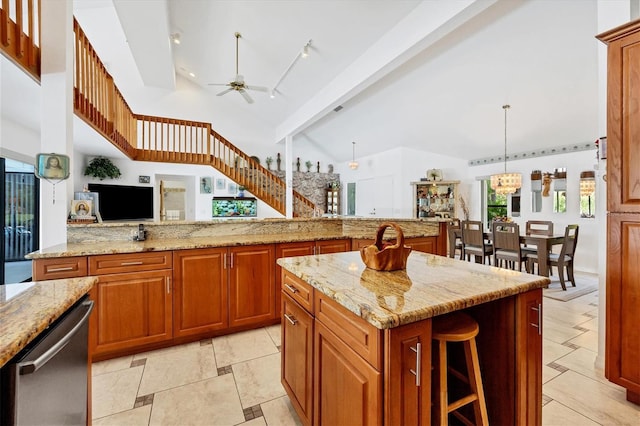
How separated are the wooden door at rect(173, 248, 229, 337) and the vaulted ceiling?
10.8 ft

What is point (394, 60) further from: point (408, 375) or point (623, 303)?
point (408, 375)

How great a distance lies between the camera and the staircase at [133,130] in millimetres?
3342

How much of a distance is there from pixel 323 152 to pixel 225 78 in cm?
406

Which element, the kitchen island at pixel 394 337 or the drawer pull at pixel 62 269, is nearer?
the kitchen island at pixel 394 337

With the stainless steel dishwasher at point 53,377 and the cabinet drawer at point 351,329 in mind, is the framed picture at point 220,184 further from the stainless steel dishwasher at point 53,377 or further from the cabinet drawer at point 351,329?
the cabinet drawer at point 351,329

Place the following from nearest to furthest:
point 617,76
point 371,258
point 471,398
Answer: point 471,398 < point 371,258 < point 617,76

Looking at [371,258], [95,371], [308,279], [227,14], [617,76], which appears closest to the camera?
[308,279]

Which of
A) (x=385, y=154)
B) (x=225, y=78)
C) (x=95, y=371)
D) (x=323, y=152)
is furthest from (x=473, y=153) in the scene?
(x=95, y=371)

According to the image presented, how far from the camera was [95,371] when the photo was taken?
2.15 metres

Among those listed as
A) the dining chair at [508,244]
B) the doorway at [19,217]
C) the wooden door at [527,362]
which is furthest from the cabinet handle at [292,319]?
the doorway at [19,217]

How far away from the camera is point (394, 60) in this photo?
3.70 m

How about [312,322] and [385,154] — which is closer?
[312,322]

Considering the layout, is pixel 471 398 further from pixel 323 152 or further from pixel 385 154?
pixel 323 152

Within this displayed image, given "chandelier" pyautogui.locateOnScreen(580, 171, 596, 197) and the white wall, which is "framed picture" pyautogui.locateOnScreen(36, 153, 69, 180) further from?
"chandelier" pyautogui.locateOnScreen(580, 171, 596, 197)
